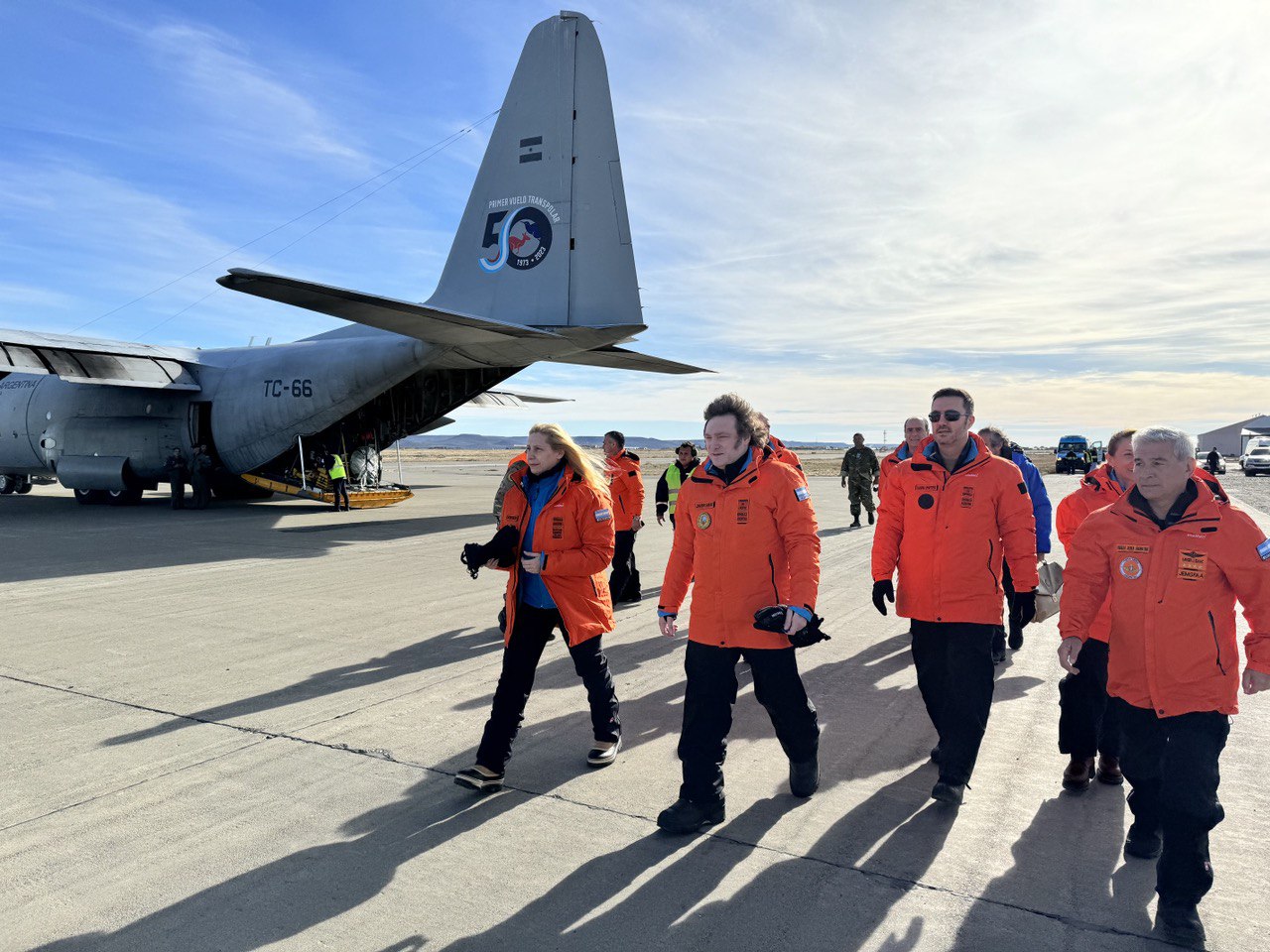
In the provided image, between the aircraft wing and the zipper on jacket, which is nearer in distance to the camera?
the zipper on jacket

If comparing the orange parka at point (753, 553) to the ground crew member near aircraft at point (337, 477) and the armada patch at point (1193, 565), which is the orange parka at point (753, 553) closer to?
the armada patch at point (1193, 565)

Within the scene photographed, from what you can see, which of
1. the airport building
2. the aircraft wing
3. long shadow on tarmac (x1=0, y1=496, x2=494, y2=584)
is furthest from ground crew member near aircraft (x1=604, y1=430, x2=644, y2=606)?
the airport building

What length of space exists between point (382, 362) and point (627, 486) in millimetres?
10739

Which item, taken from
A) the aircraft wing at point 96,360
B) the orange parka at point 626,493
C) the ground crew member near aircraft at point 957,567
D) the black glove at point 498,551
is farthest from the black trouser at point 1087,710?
the aircraft wing at point 96,360

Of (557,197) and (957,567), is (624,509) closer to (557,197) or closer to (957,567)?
(957,567)

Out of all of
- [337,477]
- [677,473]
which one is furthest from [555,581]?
[337,477]

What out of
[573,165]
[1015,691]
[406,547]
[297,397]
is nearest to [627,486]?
[1015,691]

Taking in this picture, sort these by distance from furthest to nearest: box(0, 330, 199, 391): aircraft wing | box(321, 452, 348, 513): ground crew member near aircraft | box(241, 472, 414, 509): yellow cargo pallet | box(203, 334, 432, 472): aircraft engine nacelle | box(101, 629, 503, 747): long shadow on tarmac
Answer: box(241, 472, 414, 509): yellow cargo pallet
box(321, 452, 348, 513): ground crew member near aircraft
box(203, 334, 432, 472): aircraft engine nacelle
box(0, 330, 199, 391): aircraft wing
box(101, 629, 503, 747): long shadow on tarmac

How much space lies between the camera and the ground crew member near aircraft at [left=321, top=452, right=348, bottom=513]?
18.7 meters

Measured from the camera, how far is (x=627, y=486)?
820 centimetres

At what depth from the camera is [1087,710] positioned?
14.0ft

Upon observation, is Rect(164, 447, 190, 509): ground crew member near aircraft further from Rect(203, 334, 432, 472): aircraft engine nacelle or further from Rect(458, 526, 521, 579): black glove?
Rect(458, 526, 521, 579): black glove

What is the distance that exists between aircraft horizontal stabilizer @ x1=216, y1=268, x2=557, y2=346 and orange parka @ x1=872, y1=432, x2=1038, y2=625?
982 centimetres

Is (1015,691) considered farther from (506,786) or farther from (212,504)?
(212,504)
